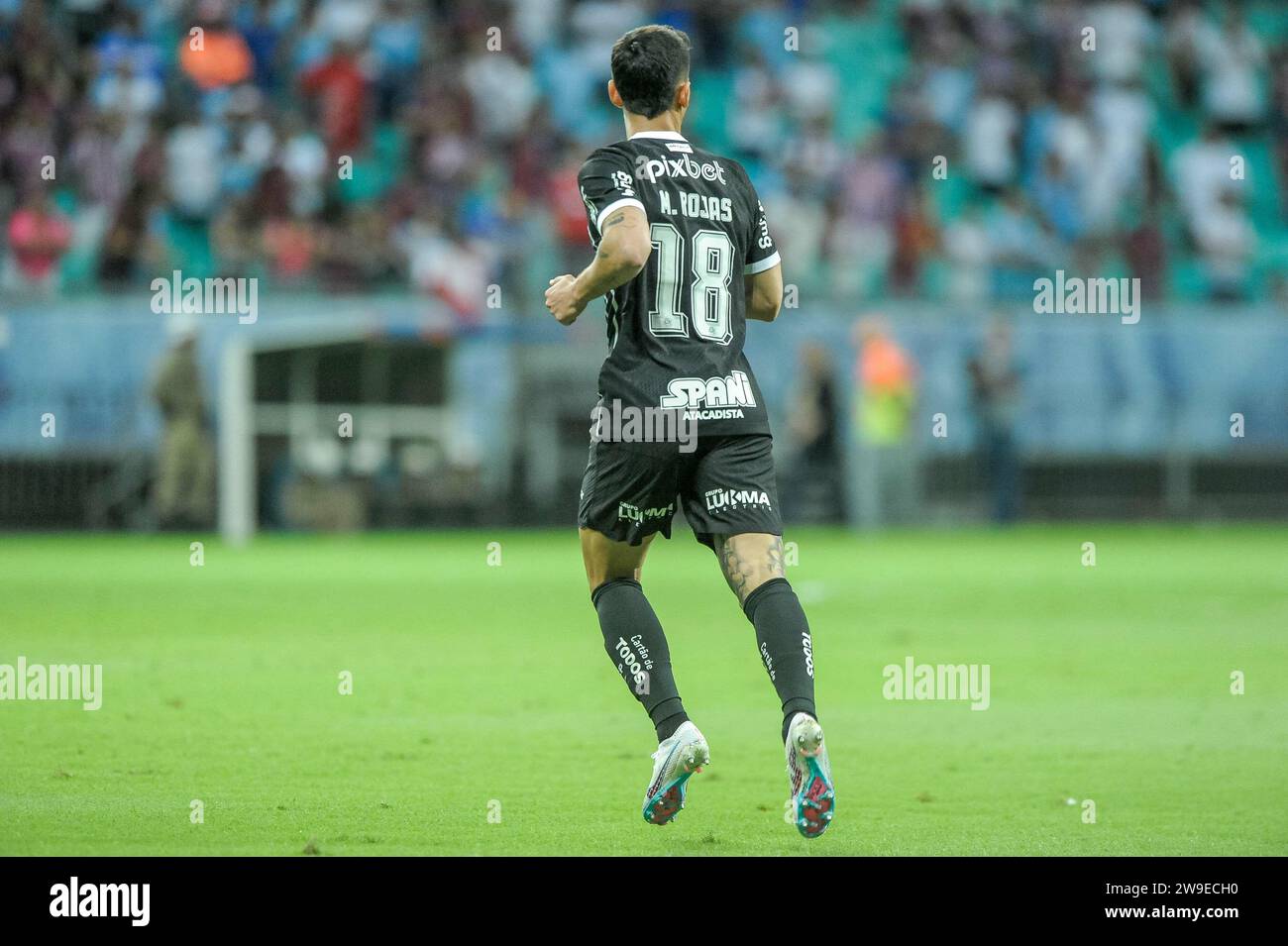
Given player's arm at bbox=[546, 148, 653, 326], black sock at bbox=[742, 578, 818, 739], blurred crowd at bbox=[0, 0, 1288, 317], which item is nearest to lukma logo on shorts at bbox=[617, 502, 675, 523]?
black sock at bbox=[742, 578, 818, 739]

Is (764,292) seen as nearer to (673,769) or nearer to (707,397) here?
(707,397)

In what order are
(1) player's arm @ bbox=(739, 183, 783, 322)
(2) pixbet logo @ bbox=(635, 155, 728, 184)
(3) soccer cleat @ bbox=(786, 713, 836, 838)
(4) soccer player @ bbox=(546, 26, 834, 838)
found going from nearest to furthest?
(3) soccer cleat @ bbox=(786, 713, 836, 838) < (4) soccer player @ bbox=(546, 26, 834, 838) < (2) pixbet logo @ bbox=(635, 155, 728, 184) < (1) player's arm @ bbox=(739, 183, 783, 322)

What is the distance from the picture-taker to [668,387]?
248 inches

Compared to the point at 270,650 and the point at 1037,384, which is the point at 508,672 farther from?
the point at 1037,384

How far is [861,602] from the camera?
14914 millimetres

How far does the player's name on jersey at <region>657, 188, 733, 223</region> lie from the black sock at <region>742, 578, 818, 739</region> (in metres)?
1.22

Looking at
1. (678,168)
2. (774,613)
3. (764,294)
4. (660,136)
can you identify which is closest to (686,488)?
(774,613)

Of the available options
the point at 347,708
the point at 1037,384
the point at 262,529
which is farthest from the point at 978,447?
the point at 347,708

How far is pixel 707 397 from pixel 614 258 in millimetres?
583

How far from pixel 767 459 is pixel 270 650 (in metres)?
5.83

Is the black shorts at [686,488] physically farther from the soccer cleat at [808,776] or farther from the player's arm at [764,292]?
the soccer cleat at [808,776]

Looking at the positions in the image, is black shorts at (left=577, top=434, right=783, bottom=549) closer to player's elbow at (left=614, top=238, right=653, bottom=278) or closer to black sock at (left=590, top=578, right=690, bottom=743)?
black sock at (left=590, top=578, right=690, bottom=743)

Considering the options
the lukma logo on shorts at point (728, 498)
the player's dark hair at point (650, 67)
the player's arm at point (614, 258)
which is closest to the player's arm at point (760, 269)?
the player's dark hair at point (650, 67)

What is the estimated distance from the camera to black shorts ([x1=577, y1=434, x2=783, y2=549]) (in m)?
6.29
